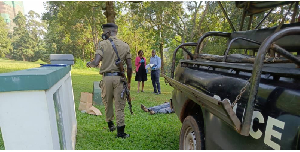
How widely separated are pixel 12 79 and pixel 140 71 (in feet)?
21.1

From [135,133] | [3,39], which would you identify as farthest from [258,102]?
[3,39]

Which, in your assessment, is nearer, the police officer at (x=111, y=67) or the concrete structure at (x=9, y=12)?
the police officer at (x=111, y=67)

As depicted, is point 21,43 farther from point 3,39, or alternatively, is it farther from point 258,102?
point 258,102

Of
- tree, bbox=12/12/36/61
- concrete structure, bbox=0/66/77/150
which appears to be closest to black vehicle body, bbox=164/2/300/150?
concrete structure, bbox=0/66/77/150

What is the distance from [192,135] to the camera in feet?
7.97

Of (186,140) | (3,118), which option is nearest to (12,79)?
(3,118)

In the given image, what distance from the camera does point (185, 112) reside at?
9.12ft

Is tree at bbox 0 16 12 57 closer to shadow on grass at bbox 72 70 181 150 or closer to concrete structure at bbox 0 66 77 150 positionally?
shadow on grass at bbox 72 70 181 150

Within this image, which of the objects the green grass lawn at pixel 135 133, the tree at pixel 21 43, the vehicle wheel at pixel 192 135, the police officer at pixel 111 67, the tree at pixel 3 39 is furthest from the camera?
the tree at pixel 21 43

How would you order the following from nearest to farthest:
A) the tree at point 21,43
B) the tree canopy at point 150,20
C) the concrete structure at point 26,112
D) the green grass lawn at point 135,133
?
1. the concrete structure at point 26,112
2. the green grass lawn at point 135,133
3. the tree canopy at point 150,20
4. the tree at point 21,43

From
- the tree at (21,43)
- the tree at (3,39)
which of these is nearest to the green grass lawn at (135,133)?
the tree at (3,39)

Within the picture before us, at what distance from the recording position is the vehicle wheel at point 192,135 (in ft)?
7.23

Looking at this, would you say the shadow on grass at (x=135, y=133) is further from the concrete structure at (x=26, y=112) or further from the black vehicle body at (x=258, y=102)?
the concrete structure at (x=26, y=112)

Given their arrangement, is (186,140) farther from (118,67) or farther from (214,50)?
(214,50)
